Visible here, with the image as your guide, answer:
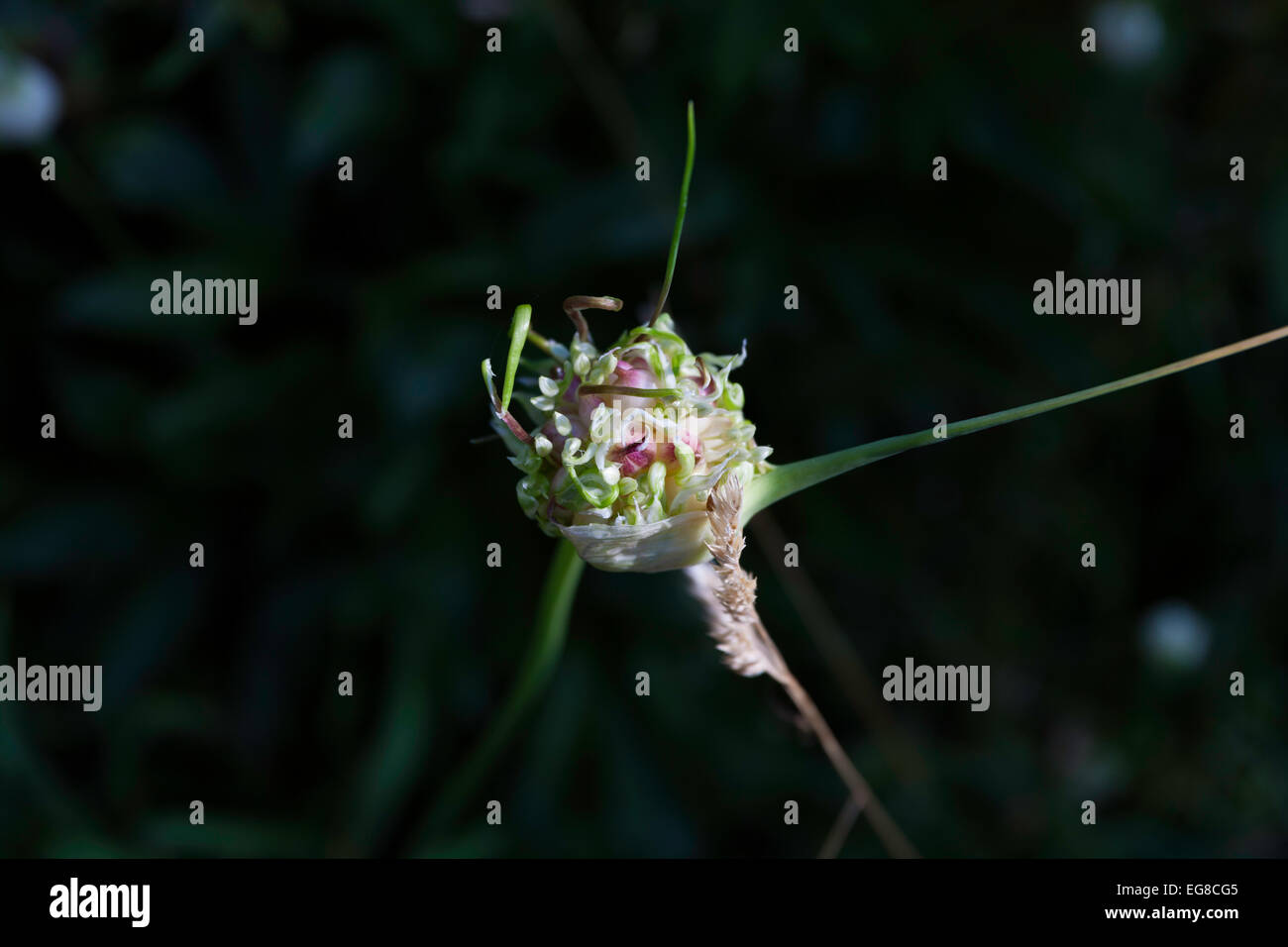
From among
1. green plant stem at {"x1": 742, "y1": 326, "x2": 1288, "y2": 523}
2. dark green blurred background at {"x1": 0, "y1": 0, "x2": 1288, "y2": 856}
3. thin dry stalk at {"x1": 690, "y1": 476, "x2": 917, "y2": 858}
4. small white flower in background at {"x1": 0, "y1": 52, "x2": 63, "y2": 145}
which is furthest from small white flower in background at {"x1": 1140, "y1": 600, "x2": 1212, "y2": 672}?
small white flower in background at {"x1": 0, "y1": 52, "x2": 63, "y2": 145}

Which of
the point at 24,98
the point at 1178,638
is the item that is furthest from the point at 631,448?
the point at 1178,638

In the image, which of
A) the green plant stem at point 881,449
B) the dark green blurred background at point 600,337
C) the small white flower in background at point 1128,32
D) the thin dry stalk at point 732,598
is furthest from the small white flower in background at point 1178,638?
the green plant stem at point 881,449

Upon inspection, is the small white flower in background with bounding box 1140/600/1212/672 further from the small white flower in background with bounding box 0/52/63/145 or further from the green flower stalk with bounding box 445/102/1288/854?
the small white flower in background with bounding box 0/52/63/145

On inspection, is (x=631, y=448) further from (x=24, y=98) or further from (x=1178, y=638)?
(x=1178, y=638)

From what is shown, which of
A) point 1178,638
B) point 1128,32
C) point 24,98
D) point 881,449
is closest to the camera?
point 881,449

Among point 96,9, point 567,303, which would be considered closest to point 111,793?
point 96,9

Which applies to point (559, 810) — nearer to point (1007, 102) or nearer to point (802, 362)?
point (802, 362)
